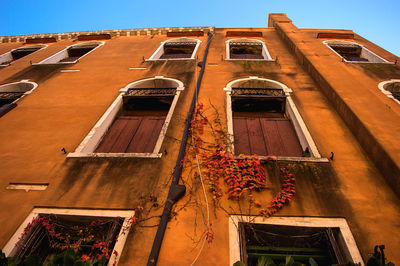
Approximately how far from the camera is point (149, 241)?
10.6 ft

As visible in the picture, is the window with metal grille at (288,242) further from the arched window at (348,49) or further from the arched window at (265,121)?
the arched window at (348,49)

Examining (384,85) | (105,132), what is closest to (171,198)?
(105,132)

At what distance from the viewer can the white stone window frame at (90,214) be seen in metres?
3.14

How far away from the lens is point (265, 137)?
5555 mm

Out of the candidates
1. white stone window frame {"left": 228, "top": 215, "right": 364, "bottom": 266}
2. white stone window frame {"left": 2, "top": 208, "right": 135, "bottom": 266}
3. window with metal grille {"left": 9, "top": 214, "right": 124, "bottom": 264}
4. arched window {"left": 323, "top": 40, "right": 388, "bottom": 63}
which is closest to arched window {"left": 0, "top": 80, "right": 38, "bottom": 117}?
white stone window frame {"left": 2, "top": 208, "right": 135, "bottom": 266}

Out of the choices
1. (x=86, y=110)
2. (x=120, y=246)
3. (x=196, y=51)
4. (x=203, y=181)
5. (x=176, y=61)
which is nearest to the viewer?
(x=120, y=246)

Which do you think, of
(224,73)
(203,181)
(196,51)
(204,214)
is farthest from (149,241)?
(196,51)

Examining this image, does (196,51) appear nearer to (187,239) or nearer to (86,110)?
(86,110)

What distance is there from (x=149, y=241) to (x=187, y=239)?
0.59 metres

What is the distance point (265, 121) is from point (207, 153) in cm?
250

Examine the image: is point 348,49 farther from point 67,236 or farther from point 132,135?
point 67,236

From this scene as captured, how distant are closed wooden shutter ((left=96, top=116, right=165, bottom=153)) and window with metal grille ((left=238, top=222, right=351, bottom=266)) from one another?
302 centimetres

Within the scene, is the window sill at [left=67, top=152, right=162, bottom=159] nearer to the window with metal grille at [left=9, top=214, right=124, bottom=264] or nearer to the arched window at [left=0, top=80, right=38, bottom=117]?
the window with metal grille at [left=9, top=214, right=124, bottom=264]

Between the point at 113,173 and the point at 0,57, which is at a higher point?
the point at 0,57
